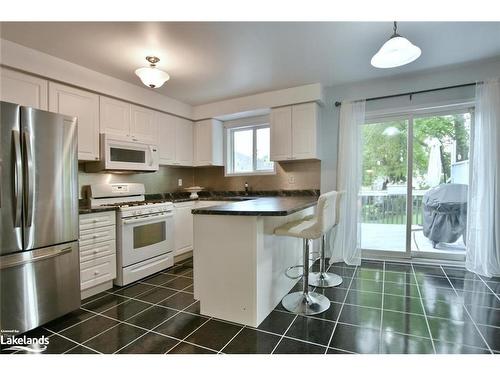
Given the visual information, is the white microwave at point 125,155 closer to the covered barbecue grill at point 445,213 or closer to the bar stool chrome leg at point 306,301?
the bar stool chrome leg at point 306,301

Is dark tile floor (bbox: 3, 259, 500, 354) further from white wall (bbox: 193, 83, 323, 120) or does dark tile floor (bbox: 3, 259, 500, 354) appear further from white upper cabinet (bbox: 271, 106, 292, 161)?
white wall (bbox: 193, 83, 323, 120)

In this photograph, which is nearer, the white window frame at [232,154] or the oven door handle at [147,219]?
the oven door handle at [147,219]

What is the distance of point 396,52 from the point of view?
1805mm

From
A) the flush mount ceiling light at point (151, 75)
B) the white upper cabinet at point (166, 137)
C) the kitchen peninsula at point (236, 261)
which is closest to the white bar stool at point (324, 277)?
the kitchen peninsula at point (236, 261)

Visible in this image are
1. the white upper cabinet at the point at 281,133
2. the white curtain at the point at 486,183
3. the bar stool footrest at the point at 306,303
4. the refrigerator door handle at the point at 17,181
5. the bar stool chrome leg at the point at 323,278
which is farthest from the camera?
the white upper cabinet at the point at 281,133

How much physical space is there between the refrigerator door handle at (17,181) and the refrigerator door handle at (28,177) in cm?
3

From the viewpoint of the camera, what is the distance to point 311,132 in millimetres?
3637

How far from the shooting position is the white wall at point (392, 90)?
306 centimetres

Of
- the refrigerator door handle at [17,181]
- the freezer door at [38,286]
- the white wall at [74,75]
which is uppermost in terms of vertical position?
the white wall at [74,75]

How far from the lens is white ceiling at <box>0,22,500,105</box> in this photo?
2188 mm

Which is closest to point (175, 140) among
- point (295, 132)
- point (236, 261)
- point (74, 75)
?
point (74, 75)

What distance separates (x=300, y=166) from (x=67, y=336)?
3.35 m
